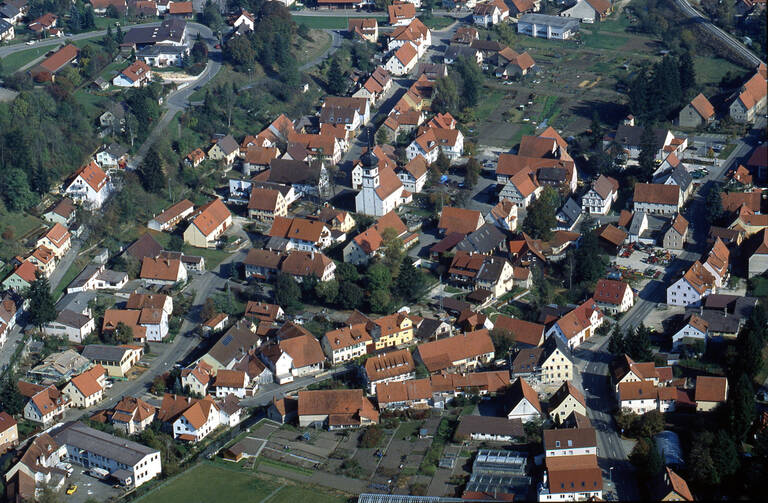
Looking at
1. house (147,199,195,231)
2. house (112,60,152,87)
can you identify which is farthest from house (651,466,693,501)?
house (112,60,152,87)

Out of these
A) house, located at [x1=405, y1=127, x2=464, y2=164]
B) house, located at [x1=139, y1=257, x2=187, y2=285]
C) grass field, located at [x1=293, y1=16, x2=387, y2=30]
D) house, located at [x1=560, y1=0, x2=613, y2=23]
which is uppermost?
house, located at [x1=139, y1=257, x2=187, y2=285]

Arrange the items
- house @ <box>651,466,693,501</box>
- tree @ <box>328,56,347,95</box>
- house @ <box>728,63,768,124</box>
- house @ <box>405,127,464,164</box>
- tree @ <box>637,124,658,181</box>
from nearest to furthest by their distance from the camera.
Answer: house @ <box>651,466,693,501</box>
tree @ <box>637,124,658,181</box>
house @ <box>405,127,464,164</box>
house @ <box>728,63,768,124</box>
tree @ <box>328,56,347,95</box>

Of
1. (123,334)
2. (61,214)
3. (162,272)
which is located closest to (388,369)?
(123,334)

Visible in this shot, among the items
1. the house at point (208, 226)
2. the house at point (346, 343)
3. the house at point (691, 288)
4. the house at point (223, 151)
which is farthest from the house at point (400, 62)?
the house at point (346, 343)

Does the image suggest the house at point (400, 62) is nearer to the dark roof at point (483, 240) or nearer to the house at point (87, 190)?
the dark roof at point (483, 240)

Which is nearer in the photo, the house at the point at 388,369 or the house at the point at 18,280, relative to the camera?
the house at the point at 388,369

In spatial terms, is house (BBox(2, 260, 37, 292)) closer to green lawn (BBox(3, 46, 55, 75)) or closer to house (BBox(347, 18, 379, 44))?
green lawn (BBox(3, 46, 55, 75))

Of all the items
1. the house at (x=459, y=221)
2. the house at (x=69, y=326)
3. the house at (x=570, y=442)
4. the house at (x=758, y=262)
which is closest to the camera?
the house at (x=570, y=442)

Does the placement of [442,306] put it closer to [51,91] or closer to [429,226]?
[429,226]
